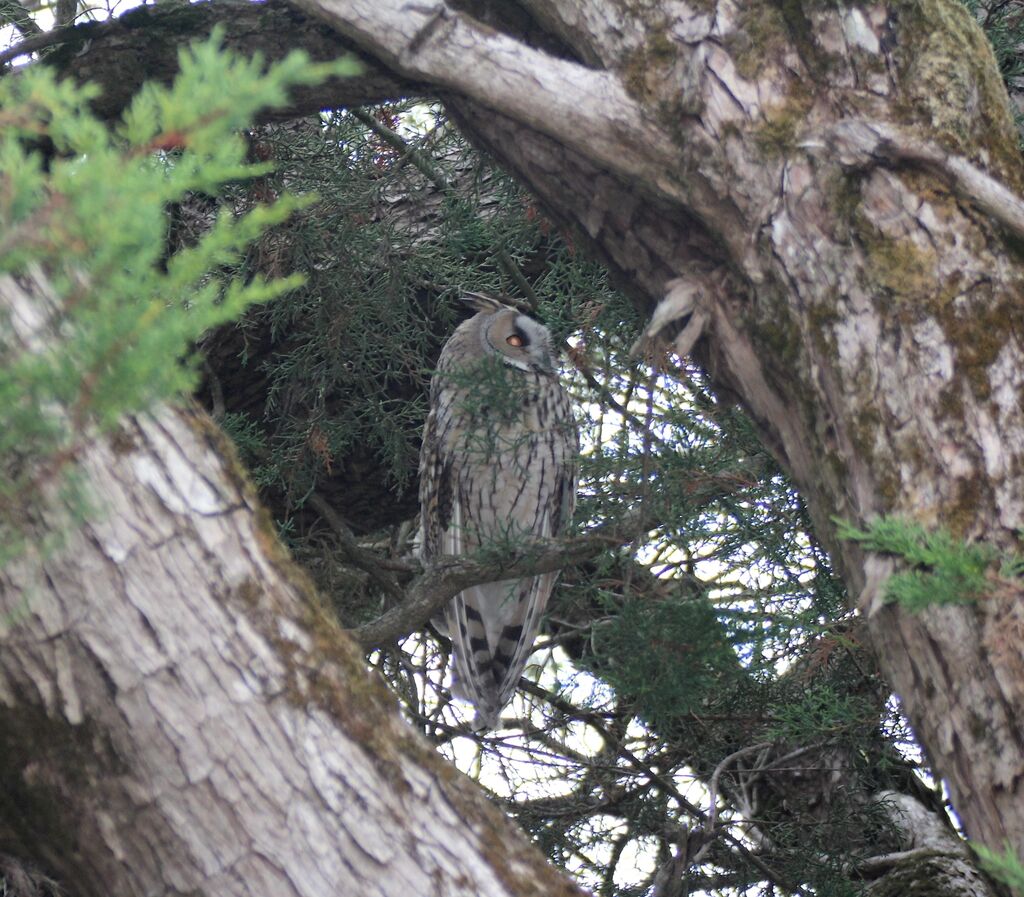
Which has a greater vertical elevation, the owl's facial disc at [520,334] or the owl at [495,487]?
the owl's facial disc at [520,334]

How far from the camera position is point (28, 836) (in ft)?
5.03

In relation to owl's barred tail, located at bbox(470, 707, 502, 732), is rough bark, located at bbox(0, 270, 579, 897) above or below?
below

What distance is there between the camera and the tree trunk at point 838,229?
1719 mm

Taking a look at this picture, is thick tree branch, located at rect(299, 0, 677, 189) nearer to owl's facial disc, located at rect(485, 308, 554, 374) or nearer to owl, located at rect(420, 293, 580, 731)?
owl, located at rect(420, 293, 580, 731)

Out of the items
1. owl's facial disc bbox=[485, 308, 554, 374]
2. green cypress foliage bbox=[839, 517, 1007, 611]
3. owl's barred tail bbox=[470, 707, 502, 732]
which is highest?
owl's facial disc bbox=[485, 308, 554, 374]

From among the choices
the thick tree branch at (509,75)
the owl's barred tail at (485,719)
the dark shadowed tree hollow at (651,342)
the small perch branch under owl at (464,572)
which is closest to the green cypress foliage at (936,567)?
the dark shadowed tree hollow at (651,342)

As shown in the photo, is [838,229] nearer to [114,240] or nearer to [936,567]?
[936,567]

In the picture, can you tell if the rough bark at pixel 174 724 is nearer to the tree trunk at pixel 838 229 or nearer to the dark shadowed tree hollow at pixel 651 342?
the dark shadowed tree hollow at pixel 651 342

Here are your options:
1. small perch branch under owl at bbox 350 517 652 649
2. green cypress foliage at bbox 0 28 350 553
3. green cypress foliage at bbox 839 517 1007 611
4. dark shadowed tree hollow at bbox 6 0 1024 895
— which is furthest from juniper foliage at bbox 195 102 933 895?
green cypress foliage at bbox 0 28 350 553

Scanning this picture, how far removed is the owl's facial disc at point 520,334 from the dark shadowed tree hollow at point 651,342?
4.64ft

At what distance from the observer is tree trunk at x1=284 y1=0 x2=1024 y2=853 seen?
67.7 inches

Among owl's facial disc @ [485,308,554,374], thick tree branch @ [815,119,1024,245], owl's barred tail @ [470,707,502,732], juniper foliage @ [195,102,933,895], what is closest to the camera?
thick tree branch @ [815,119,1024,245]

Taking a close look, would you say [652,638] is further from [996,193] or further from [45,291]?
[45,291]

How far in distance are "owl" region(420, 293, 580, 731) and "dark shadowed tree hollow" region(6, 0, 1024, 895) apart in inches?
53.2
